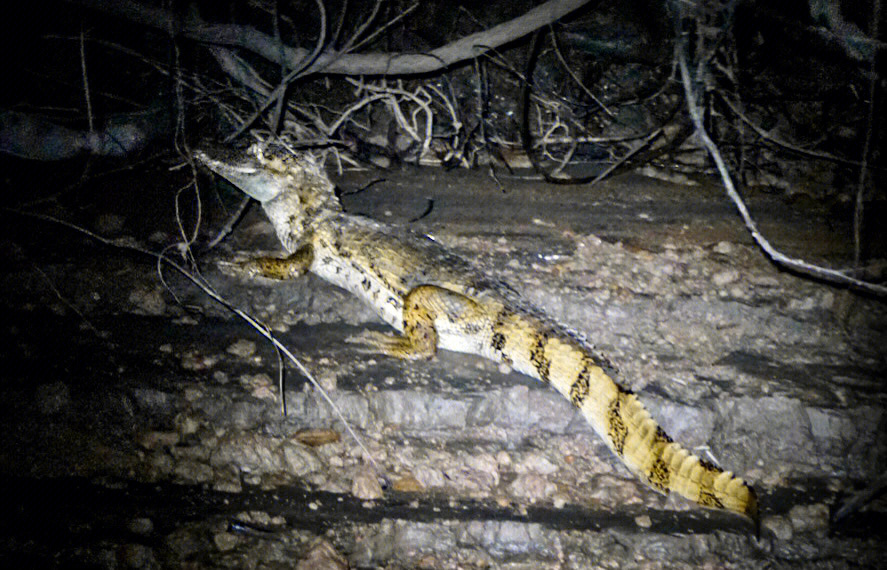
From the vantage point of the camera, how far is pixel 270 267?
144 inches

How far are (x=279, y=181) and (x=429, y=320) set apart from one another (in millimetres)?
2034

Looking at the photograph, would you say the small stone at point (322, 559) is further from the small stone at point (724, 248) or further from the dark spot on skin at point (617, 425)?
the small stone at point (724, 248)

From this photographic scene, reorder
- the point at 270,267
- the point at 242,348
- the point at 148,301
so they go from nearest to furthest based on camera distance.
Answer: the point at 242,348 < the point at 148,301 < the point at 270,267

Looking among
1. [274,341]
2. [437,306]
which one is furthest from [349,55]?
[274,341]

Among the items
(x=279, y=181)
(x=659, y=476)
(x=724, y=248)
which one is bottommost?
(x=659, y=476)

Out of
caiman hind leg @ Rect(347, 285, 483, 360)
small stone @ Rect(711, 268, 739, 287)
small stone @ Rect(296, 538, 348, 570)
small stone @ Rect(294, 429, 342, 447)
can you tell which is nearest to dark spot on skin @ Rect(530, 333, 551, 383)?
caiman hind leg @ Rect(347, 285, 483, 360)

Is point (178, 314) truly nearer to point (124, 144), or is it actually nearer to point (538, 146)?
point (124, 144)

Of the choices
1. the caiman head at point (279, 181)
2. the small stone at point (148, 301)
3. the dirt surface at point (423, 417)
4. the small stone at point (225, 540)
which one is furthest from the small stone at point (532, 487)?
the small stone at point (148, 301)

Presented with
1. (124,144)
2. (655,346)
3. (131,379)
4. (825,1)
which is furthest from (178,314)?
(825,1)

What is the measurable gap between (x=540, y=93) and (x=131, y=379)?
485cm

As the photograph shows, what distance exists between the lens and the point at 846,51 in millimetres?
3191

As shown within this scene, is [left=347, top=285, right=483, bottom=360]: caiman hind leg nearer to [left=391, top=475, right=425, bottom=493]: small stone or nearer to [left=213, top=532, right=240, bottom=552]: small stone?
[left=391, top=475, right=425, bottom=493]: small stone

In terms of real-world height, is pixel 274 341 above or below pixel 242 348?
above

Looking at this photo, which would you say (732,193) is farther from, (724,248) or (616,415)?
(724,248)
